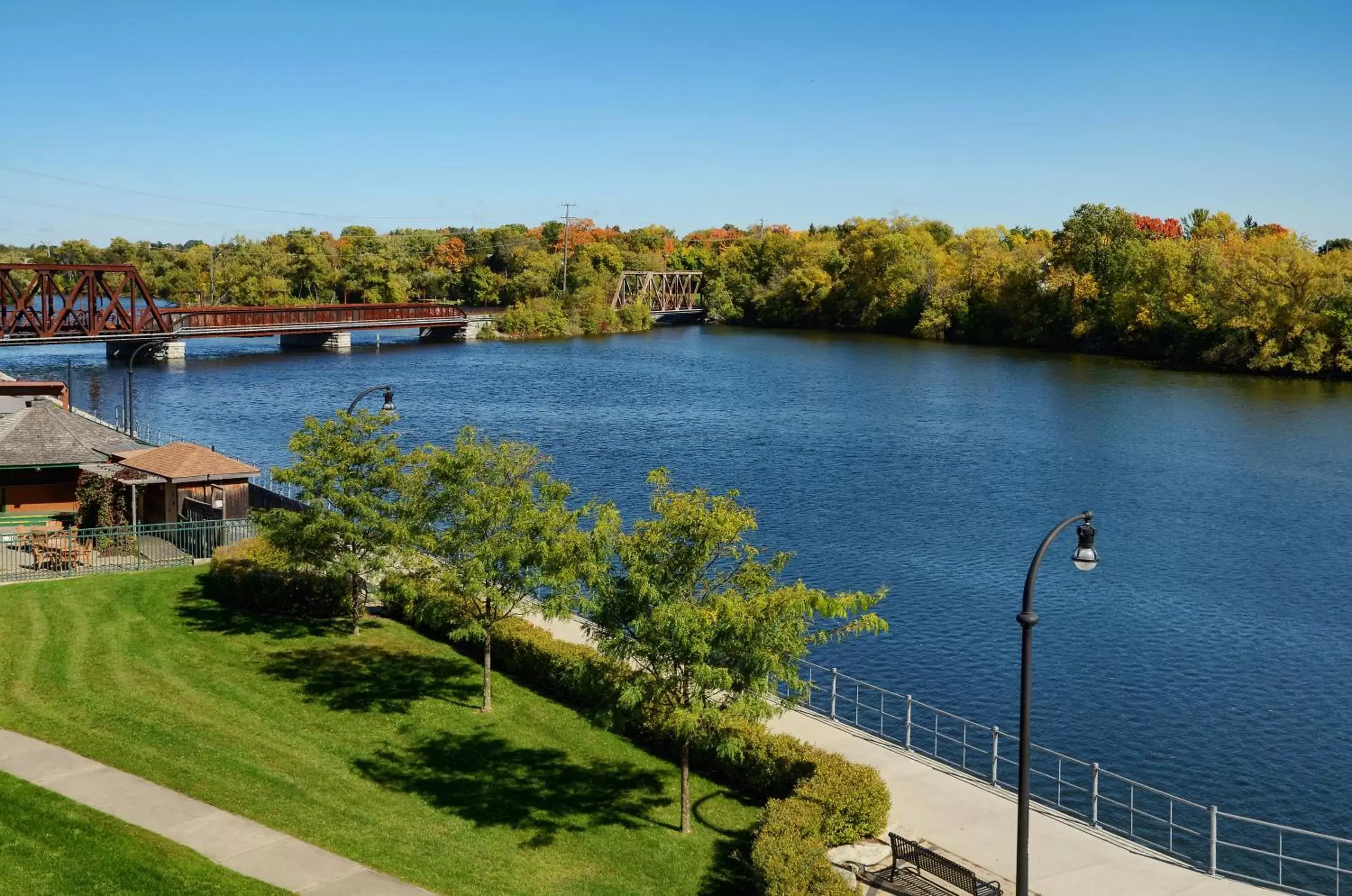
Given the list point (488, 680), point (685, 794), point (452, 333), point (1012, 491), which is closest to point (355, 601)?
point (488, 680)

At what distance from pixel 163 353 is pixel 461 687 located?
97150 mm

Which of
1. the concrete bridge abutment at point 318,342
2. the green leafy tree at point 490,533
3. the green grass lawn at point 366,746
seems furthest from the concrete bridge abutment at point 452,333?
the green leafy tree at point 490,533

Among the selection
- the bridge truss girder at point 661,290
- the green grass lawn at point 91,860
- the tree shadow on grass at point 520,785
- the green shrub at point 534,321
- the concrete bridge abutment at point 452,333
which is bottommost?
the tree shadow on grass at point 520,785

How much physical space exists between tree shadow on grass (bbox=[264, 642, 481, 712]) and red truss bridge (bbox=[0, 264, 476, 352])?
74.2 meters

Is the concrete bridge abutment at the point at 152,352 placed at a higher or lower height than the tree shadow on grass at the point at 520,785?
higher

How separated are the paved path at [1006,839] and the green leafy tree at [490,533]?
5.96 m

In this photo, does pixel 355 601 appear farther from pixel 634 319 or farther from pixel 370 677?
pixel 634 319

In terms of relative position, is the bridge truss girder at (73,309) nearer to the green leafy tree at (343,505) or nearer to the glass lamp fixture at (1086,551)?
the green leafy tree at (343,505)

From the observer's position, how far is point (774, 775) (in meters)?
22.4

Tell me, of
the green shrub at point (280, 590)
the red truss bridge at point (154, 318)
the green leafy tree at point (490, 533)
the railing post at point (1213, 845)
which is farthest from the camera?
the red truss bridge at point (154, 318)

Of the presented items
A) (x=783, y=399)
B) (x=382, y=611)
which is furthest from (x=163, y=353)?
(x=382, y=611)

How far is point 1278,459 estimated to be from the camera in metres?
63.9

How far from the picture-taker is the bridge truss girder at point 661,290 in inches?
6742

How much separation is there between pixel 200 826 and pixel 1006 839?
42.6 feet
